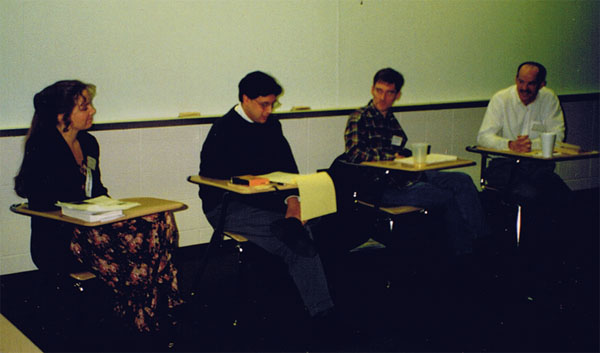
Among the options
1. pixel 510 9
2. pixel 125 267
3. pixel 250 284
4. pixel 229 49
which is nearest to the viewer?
pixel 125 267

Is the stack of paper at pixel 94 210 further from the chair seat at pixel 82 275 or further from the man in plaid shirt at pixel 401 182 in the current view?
the man in plaid shirt at pixel 401 182

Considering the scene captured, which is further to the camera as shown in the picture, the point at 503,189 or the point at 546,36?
the point at 546,36

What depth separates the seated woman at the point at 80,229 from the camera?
2926 mm

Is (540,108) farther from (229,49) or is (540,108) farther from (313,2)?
(229,49)

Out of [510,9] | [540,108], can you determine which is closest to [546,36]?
[510,9]

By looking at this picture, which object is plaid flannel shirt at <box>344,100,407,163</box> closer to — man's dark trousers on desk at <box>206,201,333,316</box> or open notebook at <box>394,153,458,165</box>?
open notebook at <box>394,153,458,165</box>

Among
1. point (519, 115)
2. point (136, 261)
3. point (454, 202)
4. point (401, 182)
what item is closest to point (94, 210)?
point (136, 261)

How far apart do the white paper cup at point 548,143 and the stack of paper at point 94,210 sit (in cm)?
250

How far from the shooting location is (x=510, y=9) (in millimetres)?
5859

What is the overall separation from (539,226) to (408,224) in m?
1.06

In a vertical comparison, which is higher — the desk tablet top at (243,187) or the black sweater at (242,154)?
the black sweater at (242,154)

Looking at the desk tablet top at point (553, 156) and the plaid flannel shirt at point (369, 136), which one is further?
the plaid flannel shirt at point (369, 136)

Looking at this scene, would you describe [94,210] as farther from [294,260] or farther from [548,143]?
[548,143]

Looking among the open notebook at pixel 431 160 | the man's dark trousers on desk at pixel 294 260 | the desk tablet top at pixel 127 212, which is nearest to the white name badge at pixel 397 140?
the open notebook at pixel 431 160
